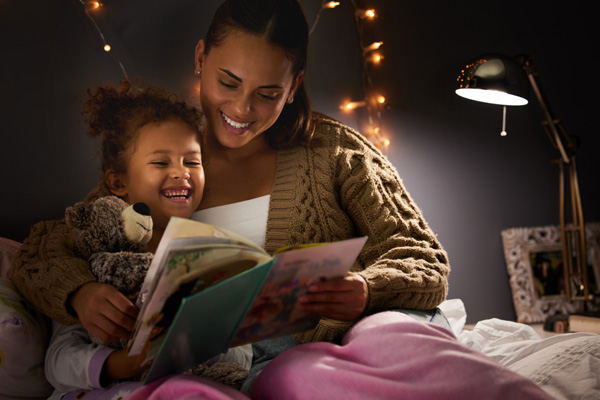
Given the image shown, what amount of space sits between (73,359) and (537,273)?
5.75ft

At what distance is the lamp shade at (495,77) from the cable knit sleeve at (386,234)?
40 cm

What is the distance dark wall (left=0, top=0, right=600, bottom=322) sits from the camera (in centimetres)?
132

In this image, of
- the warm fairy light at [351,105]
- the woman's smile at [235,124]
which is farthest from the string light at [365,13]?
the woman's smile at [235,124]

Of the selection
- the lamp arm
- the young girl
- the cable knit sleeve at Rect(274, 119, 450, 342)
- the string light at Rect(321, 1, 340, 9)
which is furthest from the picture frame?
the young girl

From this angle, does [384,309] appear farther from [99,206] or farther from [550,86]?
[550,86]

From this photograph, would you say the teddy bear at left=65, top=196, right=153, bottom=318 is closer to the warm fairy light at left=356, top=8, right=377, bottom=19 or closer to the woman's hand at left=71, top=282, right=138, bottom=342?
the woman's hand at left=71, top=282, right=138, bottom=342

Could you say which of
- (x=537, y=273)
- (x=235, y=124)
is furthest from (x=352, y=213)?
(x=537, y=273)

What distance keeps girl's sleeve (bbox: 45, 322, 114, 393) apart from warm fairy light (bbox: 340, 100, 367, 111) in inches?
41.5

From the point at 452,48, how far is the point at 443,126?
294 millimetres

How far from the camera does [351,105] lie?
1.83 m

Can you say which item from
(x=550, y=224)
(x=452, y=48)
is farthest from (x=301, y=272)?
(x=550, y=224)

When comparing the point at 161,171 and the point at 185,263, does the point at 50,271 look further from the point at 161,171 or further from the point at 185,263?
the point at 185,263

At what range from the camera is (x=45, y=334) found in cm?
115

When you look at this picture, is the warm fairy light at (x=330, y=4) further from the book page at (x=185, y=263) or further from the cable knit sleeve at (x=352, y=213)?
the book page at (x=185, y=263)
